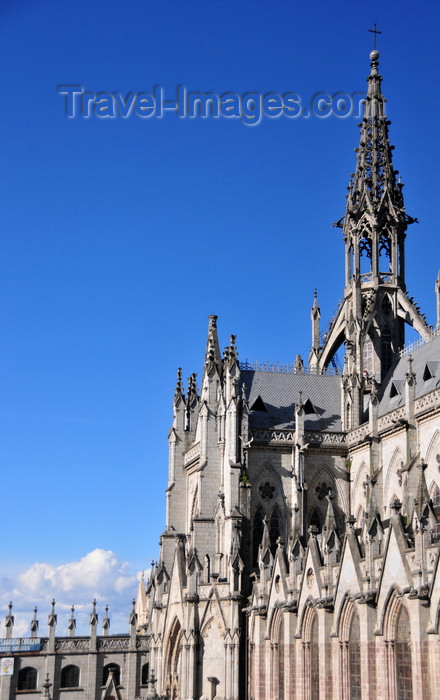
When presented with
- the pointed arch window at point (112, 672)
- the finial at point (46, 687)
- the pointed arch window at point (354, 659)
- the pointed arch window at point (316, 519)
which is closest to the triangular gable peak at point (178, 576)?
the pointed arch window at point (316, 519)

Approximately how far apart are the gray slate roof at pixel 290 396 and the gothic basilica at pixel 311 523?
0.14 m

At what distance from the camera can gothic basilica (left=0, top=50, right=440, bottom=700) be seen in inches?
1759

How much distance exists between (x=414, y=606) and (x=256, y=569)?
2638cm

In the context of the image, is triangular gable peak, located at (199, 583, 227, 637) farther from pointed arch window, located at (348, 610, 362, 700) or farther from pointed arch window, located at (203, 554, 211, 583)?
pointed arch window, located at (348, 610, 362, 700)

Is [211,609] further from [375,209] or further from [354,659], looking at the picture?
[375,209]

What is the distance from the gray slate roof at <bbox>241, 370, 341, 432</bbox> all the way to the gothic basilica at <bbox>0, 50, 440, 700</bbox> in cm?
14

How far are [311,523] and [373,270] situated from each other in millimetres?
21637

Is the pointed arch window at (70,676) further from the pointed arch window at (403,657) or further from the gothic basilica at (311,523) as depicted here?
the pointed arch window at (403,657)

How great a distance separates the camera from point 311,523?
227ft

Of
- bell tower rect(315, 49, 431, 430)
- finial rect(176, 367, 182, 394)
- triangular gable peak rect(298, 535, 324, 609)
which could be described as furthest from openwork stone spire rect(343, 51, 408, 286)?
triangular gable peak rect(298, 535, 324, 609)

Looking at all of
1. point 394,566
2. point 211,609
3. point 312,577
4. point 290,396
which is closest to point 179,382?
point 290,396

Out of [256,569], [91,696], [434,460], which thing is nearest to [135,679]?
[91,696]

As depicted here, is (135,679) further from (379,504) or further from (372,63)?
(372,63)

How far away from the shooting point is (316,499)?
69375 mm
